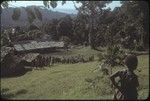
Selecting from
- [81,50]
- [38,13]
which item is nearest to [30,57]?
[81,50]

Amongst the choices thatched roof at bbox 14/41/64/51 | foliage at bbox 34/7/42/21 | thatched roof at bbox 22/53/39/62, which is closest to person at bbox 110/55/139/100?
foliage at bbox 34/7/42/21

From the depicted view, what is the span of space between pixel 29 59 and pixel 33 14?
22.8 m

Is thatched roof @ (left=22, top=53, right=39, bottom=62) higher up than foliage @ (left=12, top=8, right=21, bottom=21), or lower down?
lower down

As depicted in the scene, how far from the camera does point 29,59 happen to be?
26.1 m

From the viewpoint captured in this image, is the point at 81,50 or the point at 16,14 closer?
the point at 16,14

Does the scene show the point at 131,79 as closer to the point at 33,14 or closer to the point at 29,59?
the point at 33,14

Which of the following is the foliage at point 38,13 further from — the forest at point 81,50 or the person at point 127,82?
the person at point 127,82

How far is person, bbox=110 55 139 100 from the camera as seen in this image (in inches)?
181

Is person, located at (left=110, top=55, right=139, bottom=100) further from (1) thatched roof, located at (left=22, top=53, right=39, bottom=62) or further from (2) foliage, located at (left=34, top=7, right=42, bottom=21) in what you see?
(1) thatched roof, located at (left=22, top=53, right=39, bottom=62)

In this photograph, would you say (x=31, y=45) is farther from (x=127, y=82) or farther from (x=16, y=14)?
(x=16, y=14)

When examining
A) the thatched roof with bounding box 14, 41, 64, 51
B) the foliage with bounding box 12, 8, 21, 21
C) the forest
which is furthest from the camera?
the thatched roof with bounding box 14, 41, 64, 51

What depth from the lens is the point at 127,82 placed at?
4.70 m

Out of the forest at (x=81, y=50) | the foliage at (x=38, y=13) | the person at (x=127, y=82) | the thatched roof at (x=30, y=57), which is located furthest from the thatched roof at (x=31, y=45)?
the foliage at (x=38, y=13)

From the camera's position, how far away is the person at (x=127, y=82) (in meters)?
4.59
